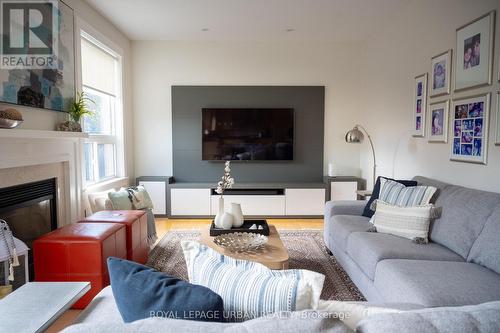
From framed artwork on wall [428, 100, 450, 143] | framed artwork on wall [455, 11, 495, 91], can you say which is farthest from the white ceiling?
framed artwork on wall [428, 100, 450, 143]

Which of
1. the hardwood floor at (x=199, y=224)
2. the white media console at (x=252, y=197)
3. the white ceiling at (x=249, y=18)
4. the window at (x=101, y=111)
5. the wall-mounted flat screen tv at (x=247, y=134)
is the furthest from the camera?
the wall-mounted flat screen tv at (x=247, y=134)

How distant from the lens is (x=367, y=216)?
127 inches

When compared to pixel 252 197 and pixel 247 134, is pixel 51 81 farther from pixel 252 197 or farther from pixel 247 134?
pixel 252 197

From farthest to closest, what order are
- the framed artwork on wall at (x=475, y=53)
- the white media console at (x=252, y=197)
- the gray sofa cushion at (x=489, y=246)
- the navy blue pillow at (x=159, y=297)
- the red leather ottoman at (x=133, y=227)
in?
the white media console at (x=252, y=197) < the red leather ottoman at (x=133, y=227) < the framed artwork on wall at (x=475, y=53) < the gray sofa cushion at (x=489, y=246) < the navy blue pillow at (x=159, y=297)

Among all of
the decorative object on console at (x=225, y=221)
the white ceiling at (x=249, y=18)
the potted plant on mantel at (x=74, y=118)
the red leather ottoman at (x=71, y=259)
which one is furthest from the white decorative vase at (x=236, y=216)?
the white ceiling at (x=249, y=18)

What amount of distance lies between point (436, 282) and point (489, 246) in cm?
49

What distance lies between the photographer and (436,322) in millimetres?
721

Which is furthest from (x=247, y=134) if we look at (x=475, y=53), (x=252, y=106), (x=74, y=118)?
(x=475, y=53)

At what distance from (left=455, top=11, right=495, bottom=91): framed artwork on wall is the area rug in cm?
193

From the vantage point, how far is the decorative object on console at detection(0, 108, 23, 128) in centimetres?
219

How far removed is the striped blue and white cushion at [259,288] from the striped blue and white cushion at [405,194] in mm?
2052

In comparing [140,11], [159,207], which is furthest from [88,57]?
[159,207]

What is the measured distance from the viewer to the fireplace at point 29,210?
2.45 meters

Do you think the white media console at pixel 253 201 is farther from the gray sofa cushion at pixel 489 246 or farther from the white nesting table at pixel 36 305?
the white nesting table at pixel 36 305
